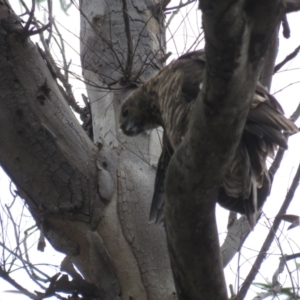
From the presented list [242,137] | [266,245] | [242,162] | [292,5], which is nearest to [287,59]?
[242,137]

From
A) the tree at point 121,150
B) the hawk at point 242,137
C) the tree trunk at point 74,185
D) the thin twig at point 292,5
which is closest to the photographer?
the thin twig at point 292,5

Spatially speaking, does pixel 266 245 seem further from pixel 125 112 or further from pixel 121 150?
pixel 125 112

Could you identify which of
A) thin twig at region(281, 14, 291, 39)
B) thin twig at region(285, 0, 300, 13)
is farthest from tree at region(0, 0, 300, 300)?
thin twig at region(281, 14, 291, 39)

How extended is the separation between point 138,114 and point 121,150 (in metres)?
0.30

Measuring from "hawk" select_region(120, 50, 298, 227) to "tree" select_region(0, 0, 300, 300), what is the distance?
0.23 m

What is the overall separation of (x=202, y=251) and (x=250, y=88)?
73cm

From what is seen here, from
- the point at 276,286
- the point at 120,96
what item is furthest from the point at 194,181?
the point at 120,96

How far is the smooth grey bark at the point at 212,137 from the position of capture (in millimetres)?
1847

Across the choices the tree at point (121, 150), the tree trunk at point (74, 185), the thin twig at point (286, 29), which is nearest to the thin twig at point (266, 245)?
the tree at point (121, 150)

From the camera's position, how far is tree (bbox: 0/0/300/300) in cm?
199

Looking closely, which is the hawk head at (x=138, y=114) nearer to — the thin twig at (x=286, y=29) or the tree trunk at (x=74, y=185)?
the tree trunk at (x=74, y=185)

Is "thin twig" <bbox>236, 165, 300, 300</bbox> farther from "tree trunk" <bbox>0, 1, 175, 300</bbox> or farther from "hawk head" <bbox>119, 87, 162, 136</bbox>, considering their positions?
"hawk head" <bbox>119, 87, 162, 136</bbox>

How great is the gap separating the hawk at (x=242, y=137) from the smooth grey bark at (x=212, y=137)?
696mm

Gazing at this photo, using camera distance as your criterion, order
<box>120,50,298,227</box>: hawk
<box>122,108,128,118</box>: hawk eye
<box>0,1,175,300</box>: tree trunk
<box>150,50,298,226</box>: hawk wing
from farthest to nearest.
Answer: <box>122,108,128,118</box>: hawk eye
<box>0,1,175,300</box>: tree trunk
<box>150,50,298,226</box>: hawk wing
<box>120,50,298,227</box>: hawk
